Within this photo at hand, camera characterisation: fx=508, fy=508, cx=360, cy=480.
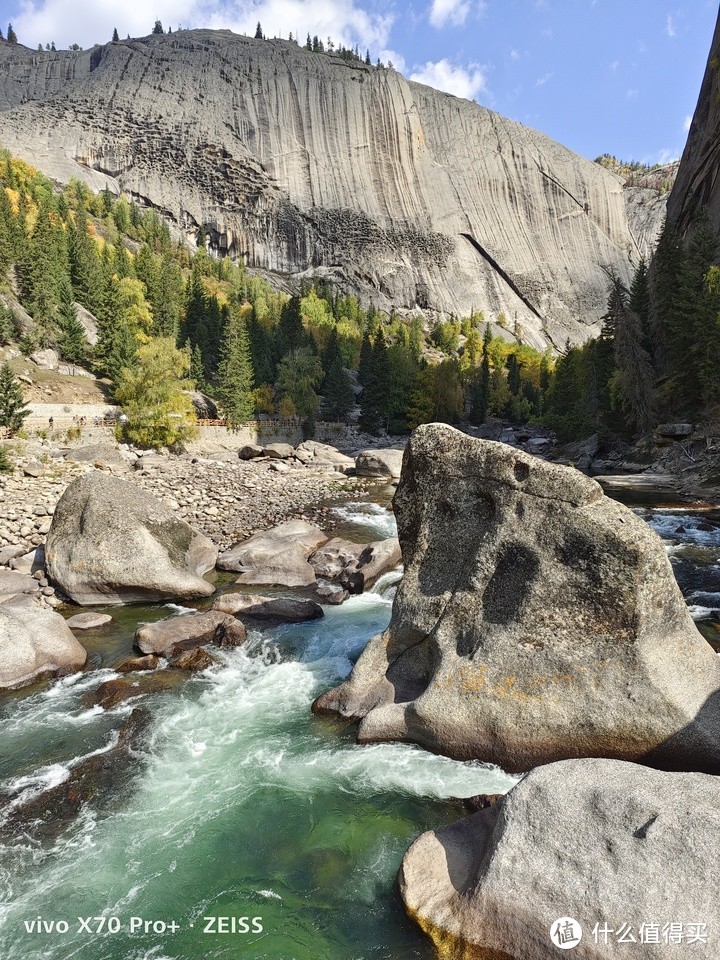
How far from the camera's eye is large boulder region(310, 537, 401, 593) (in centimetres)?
1617

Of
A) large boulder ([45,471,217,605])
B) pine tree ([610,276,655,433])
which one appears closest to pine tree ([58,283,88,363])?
large boulder ([45,471,217,605])

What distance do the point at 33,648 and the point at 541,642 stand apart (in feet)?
34.2

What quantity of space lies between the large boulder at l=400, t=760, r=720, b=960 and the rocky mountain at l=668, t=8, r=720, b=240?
60.7 meters

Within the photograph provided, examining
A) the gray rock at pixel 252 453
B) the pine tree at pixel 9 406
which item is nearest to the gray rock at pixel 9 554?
the pine tree at pixel 9 406

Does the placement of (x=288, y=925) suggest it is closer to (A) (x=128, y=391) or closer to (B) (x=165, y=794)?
(B) (x=165, y=794)

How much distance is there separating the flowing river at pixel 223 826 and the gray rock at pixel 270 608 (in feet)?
8.76

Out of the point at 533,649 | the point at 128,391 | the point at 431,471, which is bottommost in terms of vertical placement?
the point at 533,649

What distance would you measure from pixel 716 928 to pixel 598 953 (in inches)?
38.5

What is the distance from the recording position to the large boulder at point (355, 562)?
16172 millimetres

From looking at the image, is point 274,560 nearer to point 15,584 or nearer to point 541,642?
point 15,584

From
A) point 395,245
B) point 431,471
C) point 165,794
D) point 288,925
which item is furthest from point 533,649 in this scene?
point 395,245

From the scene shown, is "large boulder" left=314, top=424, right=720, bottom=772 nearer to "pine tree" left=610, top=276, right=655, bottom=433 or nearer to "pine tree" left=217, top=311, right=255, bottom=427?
"pine tree" left=610, top=276, right=655, bottom=433

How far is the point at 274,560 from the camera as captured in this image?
17328mm

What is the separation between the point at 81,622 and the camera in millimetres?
13344
